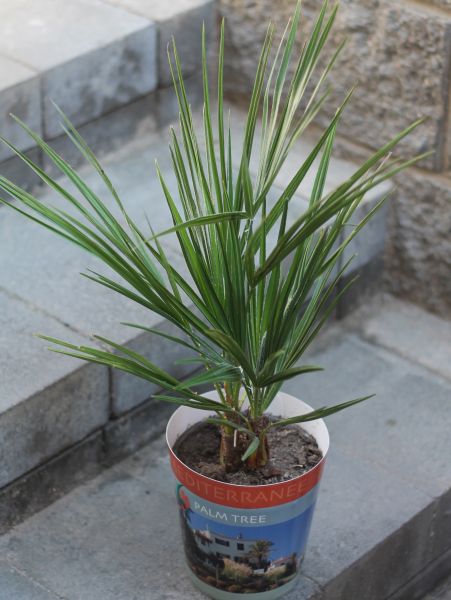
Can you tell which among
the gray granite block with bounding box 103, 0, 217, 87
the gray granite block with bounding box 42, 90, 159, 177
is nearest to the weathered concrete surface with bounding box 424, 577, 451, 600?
the gray granite block with bounding box 42, 90, 159, 177

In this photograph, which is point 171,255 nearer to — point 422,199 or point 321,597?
point 422,199

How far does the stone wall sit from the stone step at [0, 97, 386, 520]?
0.19 metres

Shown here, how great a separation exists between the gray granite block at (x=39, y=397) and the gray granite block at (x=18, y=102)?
0.54 m

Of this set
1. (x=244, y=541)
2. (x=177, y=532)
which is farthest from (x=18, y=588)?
(x=244, y=541)

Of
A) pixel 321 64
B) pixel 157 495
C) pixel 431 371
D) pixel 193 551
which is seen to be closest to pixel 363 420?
pixel 431 371

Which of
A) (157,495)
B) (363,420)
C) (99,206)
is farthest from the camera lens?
(363,420)

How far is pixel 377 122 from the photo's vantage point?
118 inches

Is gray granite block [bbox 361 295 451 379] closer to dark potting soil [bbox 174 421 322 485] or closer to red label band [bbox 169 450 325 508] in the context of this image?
dark potting soil [bbox 174 421 322 485]

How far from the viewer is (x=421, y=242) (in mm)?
3041

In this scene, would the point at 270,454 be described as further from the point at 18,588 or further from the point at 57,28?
the point at 57,28

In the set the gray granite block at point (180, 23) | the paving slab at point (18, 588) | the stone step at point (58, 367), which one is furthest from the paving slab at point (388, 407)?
the gray granite block at point (180, 23)

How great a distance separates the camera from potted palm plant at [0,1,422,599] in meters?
1.80

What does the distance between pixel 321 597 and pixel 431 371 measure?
2.80 feet

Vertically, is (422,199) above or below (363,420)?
above
